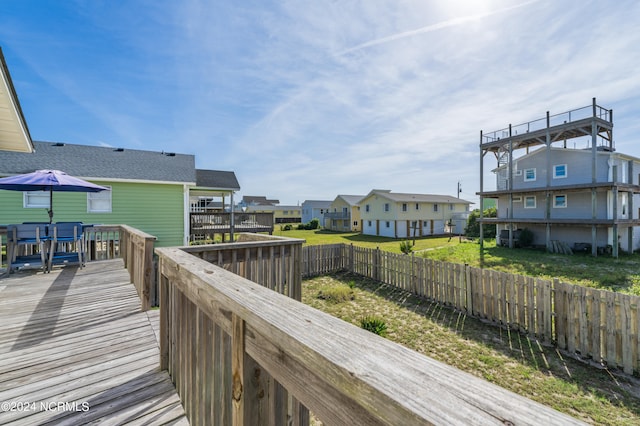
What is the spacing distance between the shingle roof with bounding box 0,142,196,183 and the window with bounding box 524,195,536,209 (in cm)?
2281

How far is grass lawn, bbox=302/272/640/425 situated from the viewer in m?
3.73

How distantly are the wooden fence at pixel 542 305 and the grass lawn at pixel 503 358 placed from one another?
0.29 metres

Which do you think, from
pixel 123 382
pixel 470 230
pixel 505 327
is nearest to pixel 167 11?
pixel 123 382

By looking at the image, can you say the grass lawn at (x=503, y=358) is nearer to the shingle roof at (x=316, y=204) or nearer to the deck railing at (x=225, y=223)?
the deck railing at (x=225, y=223)

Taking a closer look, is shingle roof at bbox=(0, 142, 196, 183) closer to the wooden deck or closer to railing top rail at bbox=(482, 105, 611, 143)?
the wooden deck

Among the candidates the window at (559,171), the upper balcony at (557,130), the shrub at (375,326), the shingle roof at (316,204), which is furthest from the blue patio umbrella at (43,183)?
the shingle roof at (316,204)

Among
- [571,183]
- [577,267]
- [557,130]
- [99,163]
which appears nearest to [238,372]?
[99,163]

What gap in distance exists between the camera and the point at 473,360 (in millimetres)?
4777

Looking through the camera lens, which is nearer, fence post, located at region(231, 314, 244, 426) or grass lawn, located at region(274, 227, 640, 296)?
fence post, located at region(231, 314, 244, 426)

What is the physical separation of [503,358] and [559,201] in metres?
19.3

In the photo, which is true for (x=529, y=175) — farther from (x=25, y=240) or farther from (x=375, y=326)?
(x=25, y=240)

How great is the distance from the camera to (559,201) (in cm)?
1864

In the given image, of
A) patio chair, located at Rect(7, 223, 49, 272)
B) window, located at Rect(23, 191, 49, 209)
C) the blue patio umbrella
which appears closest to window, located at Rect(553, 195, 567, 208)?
the blue patio umbrella

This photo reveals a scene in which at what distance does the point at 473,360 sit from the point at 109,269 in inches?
326
